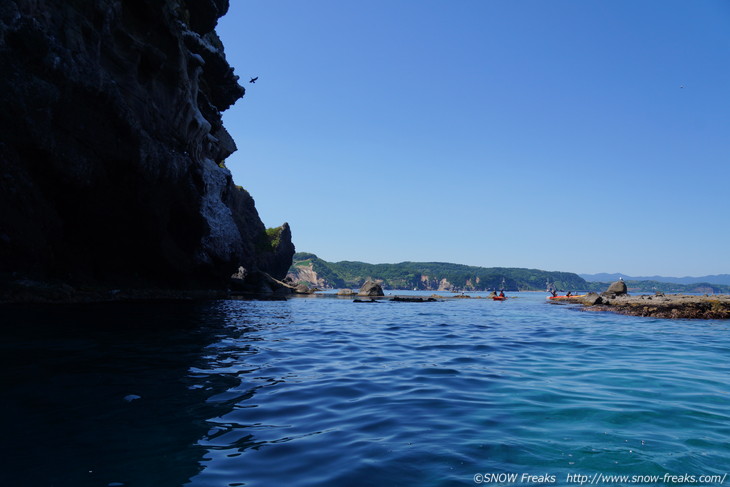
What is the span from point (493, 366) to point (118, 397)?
7.49 metres

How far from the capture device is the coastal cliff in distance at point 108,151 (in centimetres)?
1778

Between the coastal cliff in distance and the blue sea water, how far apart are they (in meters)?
10.3

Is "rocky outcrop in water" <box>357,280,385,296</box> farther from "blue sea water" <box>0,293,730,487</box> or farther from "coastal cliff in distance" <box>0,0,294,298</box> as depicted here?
"blue sea water" <box>0,293,730,487</box>

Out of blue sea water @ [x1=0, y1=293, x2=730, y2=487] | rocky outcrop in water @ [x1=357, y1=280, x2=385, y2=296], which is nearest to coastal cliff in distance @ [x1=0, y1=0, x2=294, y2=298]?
blue sea water @ [x1=0, y1=293, x2=730, y2=487]

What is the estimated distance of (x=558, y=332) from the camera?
56.3 feet

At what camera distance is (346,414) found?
5793 millimetres

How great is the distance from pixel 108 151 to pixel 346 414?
22432 millimetres

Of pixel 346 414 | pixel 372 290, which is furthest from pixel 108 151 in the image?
pixel 372 290

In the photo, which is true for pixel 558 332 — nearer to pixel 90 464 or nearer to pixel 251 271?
pixel 90 464

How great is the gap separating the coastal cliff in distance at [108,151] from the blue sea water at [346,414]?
10276mm

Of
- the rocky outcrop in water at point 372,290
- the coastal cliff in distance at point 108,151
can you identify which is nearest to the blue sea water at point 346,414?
the coastal cliff in distance at point 108,151

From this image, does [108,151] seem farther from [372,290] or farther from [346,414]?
[372,290]

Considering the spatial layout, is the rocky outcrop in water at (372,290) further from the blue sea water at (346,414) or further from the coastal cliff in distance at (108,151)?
the blue sea water at (346,414)

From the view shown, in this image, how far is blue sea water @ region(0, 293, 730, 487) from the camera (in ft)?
13.0
